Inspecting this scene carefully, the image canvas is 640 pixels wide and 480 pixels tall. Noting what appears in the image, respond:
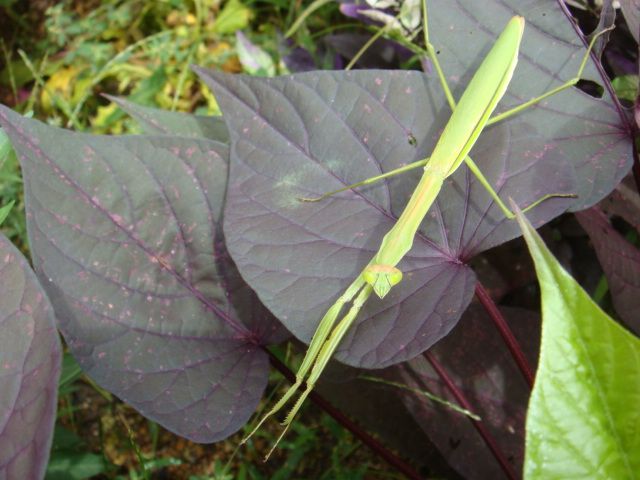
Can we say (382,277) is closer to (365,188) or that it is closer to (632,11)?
(365,188)

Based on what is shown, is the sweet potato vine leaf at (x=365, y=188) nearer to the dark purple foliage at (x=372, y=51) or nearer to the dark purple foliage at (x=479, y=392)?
the dark purple foliage at (x=479, y=392)

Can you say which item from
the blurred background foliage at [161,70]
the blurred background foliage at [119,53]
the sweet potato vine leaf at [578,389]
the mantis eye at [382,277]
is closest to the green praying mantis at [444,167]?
the mantis eye at [382,277]

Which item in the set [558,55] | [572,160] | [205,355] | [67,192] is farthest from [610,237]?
[67,192]

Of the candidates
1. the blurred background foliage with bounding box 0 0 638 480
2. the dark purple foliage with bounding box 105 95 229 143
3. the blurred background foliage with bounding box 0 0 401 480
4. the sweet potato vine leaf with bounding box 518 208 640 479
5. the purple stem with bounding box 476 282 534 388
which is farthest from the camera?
the blurred background foliage with bounding box 0 0 401 480

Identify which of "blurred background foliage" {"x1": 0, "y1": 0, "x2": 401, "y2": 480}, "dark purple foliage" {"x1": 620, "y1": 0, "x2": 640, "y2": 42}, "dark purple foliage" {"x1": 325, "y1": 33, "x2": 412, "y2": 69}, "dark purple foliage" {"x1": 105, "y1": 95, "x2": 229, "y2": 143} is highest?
"dark purple foliage" {"x1": 620, "y1": 0, "x2": 640, "y2": 42}

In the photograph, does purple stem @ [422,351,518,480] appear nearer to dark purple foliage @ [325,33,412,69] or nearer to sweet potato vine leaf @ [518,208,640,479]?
sweet potato vine leaf @ [518,208,640,479]

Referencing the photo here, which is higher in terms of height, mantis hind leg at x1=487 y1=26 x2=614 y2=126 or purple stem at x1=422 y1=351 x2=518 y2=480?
mantis hind leg at x1=487 y1=26 x2=614 y2=126

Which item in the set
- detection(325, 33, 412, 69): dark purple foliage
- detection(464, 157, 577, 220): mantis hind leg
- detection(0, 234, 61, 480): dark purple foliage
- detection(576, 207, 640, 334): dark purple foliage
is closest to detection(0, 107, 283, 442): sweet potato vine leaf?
detection(0, 234, 61, 480): dark purple foliage
